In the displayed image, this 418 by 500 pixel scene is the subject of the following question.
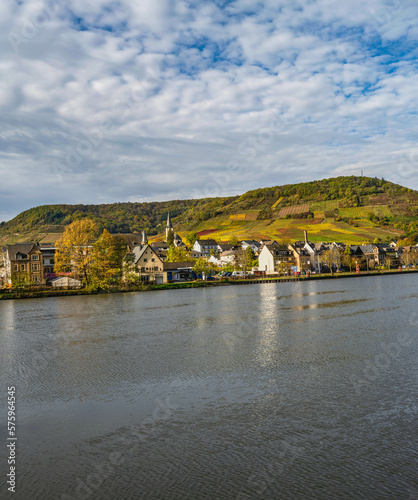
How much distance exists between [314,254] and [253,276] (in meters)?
26.7

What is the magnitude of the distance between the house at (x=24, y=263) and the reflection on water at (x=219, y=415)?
59.9 meters

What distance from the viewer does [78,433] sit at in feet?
39.3

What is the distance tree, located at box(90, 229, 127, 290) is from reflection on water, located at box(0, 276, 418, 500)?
147 feet

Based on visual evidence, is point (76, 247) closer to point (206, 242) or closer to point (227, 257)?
point (227, 257)

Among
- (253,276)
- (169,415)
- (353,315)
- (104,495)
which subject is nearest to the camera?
(104,495)

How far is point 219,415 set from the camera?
12914mm

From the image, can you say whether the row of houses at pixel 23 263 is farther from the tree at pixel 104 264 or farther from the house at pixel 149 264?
the house at pixel 149 264

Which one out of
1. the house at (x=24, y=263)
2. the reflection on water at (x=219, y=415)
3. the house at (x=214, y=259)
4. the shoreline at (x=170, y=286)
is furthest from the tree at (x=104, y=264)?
the house at (x=214, y=259)

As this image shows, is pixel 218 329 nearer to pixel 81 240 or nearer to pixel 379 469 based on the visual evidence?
pixel 379 469

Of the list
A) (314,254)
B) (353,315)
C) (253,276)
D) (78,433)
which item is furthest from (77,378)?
(314,254)

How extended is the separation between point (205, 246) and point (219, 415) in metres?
139

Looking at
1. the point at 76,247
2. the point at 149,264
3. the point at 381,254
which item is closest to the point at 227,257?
the point at 149,264

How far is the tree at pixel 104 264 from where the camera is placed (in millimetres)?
71062

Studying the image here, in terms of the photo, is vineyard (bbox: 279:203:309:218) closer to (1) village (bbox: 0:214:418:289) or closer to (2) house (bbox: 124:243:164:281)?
(1) village (bbox: 0:214:418:289)
